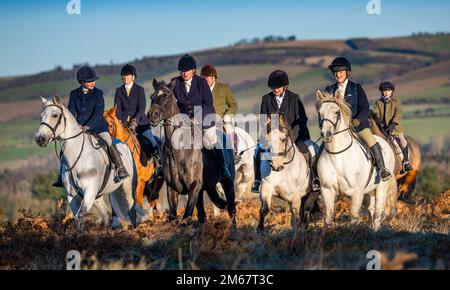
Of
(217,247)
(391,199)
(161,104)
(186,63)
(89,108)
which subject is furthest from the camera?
(391,199)

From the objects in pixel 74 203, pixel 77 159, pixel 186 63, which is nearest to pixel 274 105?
pixel 186 63

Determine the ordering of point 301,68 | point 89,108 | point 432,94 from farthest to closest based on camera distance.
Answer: point 301,68
point 432,94
point 89,108

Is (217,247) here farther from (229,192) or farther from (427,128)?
(427,128)

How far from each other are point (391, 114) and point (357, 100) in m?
3.49

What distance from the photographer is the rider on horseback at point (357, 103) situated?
47.5 ft

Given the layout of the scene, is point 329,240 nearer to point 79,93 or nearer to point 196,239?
point 196,239

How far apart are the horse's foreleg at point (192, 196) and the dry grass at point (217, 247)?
0.90 m

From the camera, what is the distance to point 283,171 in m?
14.1

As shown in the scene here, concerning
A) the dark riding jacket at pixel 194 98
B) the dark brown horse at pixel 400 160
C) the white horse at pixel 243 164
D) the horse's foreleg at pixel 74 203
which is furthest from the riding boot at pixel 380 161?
the horse's foreleg at pixel 74 203

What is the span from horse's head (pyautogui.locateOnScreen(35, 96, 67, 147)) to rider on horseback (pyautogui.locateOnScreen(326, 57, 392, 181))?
4.34m

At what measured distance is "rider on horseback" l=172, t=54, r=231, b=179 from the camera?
14.1 metres

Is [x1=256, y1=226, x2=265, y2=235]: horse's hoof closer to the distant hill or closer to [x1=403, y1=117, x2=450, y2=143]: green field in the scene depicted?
[x1=403, y1=117, x2=450, y2=143]: green field

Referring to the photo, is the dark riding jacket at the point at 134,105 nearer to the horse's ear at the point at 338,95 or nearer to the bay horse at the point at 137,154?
the bay horse at the point at 137,154

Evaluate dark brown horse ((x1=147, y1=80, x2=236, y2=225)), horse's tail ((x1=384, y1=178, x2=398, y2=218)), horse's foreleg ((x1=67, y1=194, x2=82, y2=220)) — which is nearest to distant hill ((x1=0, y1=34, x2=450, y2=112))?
horse's tail ((x1=384, y1=178, x2=398, y2=218))
